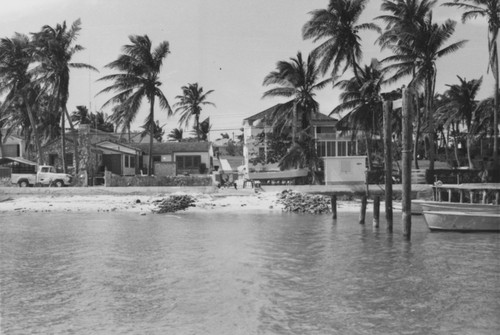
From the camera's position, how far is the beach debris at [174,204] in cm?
2783

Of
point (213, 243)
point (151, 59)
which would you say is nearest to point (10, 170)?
point (151, 59)

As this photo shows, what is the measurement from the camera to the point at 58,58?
41.3m

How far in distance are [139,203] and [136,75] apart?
51.4ft

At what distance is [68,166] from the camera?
1837 inches

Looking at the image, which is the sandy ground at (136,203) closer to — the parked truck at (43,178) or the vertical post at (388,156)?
the parked truck at (43,178)

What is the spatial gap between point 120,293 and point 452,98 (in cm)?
4930

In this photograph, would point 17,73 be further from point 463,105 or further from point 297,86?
point 463,105

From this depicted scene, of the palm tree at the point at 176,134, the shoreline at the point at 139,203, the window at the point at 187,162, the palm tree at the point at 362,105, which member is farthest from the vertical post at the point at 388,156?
the palm tree at the point at 176,134

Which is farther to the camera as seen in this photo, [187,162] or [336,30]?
[187,162]

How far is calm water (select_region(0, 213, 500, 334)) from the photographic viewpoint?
817 cm

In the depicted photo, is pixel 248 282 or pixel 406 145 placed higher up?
pixel 406 145

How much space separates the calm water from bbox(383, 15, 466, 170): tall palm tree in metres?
19.3

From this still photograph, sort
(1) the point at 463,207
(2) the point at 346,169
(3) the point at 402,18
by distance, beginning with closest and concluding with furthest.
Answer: (1) the point at 463,207 < (2) the point at 346,169 < (3) the point at 402,18

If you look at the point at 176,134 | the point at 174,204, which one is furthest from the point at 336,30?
the point at 176,134
